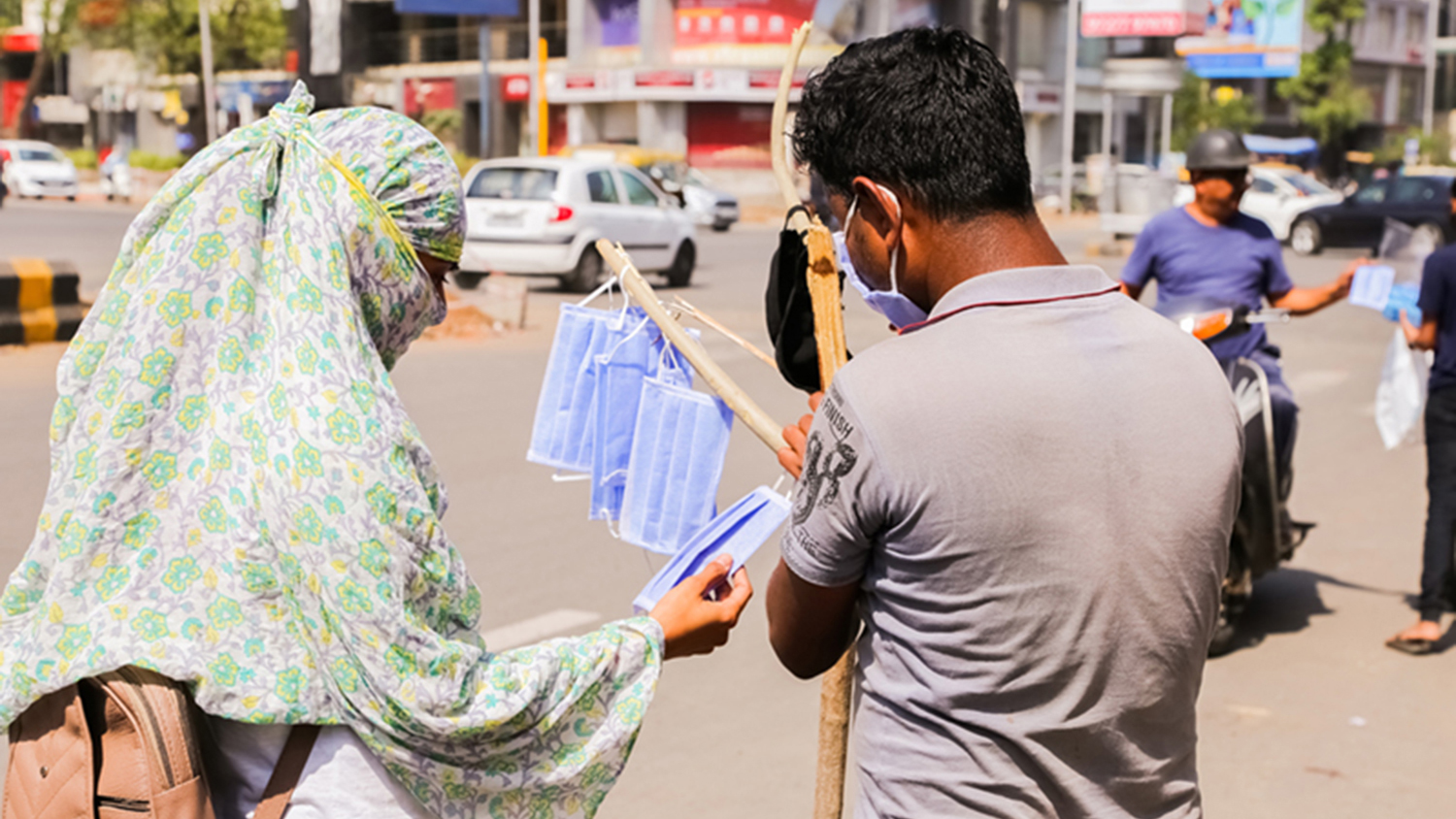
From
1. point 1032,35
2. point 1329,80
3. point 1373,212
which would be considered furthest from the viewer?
point 1329,80

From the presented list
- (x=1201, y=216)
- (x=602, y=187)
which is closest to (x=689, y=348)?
(x=1201, y=216)

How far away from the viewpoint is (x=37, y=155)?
37.4 m

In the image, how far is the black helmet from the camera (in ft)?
17.7

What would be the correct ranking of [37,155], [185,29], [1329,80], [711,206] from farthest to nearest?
[1329,80] → [185,29] → [37,155] → [711,206]

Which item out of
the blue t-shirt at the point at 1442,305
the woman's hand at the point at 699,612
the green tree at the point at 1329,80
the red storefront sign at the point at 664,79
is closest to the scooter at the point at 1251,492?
the blue t-shirt at the point at 1442,305

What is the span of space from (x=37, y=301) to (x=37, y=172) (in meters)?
27.3

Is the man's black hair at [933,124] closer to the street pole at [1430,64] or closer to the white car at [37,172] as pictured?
the white car at [37,172]

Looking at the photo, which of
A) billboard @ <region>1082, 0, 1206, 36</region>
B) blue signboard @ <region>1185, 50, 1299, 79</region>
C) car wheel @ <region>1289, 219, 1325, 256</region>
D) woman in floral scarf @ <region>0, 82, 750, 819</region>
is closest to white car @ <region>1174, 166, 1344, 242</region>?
car wheel @ <region>1289, 219, 1325, 256</region>

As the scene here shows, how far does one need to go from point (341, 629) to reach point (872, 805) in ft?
2.12

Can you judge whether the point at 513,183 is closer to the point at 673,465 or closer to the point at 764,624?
the point at 764,624

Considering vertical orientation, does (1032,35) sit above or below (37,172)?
above

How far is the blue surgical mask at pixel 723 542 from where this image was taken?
88.5 inches

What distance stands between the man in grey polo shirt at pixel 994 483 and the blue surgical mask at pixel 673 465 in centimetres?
87

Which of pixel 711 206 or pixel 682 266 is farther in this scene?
pixel 711 206
